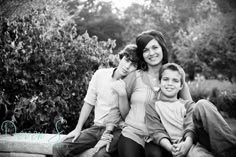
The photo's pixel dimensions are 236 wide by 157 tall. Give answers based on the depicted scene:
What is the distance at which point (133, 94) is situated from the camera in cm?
303

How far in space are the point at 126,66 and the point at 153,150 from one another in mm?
1047

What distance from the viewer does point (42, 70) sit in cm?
455

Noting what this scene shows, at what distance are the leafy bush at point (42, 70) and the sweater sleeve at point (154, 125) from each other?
1872 mm

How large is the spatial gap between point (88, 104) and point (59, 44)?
1.73 meters

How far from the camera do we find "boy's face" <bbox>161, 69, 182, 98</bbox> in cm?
283

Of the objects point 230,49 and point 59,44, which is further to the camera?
point 230,49

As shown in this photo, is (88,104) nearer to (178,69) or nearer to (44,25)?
(178,69)

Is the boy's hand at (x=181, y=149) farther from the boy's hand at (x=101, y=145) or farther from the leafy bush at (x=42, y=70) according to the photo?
the leafy bush at (x=42, y=70)

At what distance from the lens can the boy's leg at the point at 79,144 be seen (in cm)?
303

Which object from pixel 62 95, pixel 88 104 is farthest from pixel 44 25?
pixel 88 104

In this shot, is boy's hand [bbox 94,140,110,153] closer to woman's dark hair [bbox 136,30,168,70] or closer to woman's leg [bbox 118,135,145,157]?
woman's leg [bbox 118,135,145,157]

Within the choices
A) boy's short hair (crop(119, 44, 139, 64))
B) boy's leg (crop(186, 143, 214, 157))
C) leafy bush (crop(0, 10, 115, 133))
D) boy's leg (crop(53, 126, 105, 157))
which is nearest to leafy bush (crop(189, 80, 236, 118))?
leafy bush (crop(0, 10, 115, 133))

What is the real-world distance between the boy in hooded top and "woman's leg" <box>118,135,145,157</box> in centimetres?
23

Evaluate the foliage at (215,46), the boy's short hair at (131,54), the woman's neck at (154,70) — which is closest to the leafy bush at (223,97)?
the foliage at (215,46)
